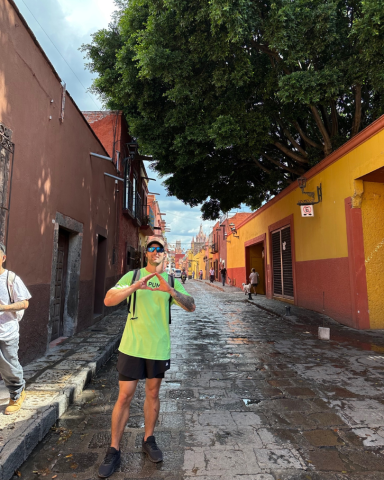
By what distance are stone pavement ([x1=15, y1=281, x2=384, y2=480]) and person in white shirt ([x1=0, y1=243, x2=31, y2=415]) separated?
20.3 inches

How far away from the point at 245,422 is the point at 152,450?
110 centimetres

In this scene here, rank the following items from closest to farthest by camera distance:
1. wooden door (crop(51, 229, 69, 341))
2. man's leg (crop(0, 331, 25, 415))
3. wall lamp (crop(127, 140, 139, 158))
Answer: man's leg (crop(0, 331, 25, 415)) → wooden door (crop(51, 229, 69, 341)) → wall lamp (crop(127, 140, 139, 158))

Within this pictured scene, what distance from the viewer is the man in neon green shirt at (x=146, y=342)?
8.41 ft

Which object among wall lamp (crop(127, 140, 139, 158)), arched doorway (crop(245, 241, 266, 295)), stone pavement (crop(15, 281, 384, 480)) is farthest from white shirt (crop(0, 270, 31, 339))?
arched doorway (crop(245, 241, 266, 295))

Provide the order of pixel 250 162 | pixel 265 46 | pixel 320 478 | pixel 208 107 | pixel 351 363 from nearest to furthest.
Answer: pixel 320 478
pixel 351 363
pixel 265 46
pixel 208 107
pixel 250 162

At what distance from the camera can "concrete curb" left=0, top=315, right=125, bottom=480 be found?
255 centimetres

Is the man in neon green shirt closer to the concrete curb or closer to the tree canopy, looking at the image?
the concrete curb

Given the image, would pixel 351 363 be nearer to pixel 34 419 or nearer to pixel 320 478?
pixel 320 478

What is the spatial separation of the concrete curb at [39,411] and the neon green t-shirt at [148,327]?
110 cm

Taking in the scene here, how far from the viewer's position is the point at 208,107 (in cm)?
→ 1025

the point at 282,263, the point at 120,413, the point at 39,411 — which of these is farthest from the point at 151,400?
the point at 282,263

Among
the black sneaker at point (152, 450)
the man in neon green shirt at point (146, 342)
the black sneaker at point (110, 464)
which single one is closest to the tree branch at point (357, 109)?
the man in neon green shirt at point (146, 342)

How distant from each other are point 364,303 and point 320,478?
6.55 m

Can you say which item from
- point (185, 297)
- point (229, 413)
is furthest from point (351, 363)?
point (185, 297)
